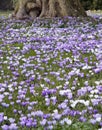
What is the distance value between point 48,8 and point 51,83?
10.9 meters

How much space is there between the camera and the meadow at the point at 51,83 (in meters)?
4.27

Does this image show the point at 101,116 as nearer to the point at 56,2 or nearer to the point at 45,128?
the point at 45,128

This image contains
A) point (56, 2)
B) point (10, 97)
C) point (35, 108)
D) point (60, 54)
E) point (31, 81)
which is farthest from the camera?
point (56, 2)

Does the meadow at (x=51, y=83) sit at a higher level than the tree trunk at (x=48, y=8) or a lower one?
higher

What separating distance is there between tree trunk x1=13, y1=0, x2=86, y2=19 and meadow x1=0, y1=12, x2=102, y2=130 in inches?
189

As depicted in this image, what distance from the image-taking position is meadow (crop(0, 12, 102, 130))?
4.27m

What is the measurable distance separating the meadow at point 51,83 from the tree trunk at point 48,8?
4.79 m

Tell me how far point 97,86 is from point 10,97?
1285 mm

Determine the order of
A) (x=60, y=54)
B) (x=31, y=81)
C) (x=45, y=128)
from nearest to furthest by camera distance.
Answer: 1. (x=45, y=128)
2. (x=31, y=81)
3. (x=60, y=54)

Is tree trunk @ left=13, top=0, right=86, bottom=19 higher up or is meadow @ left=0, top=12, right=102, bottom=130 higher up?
meadow @ left=0, top=12, right=102, bottom=130

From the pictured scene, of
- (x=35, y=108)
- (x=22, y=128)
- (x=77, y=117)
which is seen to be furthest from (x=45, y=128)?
(x=35, y=108)

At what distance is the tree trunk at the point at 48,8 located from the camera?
15820 mm

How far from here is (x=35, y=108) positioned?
4.88m

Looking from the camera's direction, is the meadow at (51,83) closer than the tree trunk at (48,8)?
Yes
